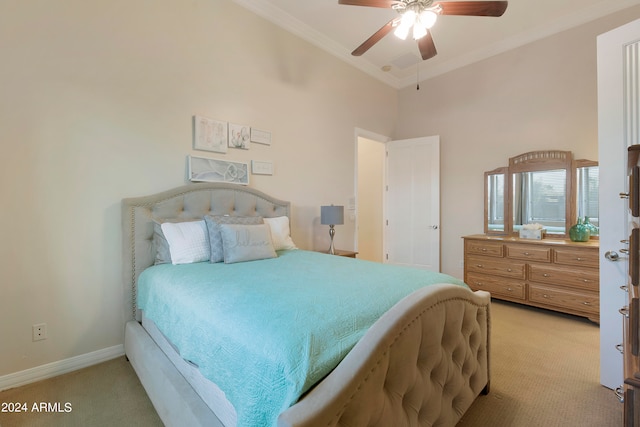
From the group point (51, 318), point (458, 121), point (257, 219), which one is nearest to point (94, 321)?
point (51, 318)

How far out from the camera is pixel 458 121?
13.7 feet

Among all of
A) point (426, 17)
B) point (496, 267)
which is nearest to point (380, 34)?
point (426, 17)

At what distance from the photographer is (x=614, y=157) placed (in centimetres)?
174

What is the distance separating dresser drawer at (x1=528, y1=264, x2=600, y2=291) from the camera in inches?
108

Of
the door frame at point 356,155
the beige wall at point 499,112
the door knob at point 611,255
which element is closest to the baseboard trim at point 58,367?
the door frame at point 356,155

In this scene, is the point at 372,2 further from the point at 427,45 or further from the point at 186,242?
the point at 186,242

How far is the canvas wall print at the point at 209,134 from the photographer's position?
8.44ft

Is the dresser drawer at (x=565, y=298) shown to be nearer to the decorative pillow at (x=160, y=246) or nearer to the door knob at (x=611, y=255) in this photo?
the door knob at (x=611, y=255)

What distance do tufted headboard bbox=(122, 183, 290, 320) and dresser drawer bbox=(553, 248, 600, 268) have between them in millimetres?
3085

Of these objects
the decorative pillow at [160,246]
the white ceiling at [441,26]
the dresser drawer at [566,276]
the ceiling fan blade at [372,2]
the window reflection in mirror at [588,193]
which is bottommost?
the dresser drawer at [566,276]

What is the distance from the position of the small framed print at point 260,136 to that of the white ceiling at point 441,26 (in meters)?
1.27

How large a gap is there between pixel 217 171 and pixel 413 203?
9.97ft

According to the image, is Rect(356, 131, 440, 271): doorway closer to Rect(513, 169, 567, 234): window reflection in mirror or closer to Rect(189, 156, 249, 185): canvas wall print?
Rect(513, 169, 567, 234): window reflection in mirror

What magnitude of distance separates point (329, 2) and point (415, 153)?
242 centimetres
